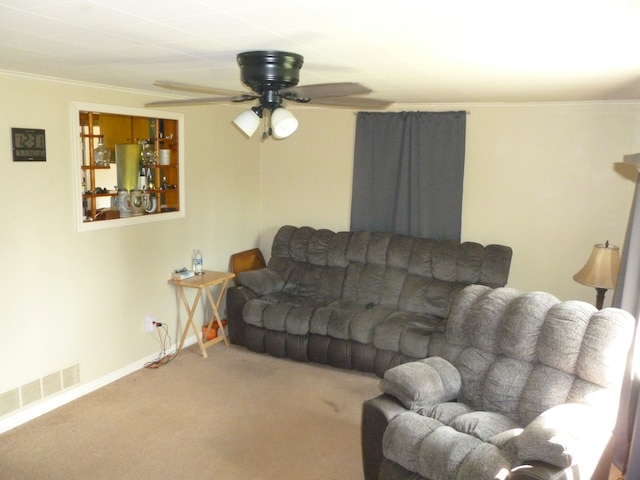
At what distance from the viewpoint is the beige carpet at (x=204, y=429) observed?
3049mm

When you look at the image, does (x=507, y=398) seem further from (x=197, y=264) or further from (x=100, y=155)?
Result: (x=100, y=155)

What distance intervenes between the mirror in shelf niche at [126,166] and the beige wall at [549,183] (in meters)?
2.26

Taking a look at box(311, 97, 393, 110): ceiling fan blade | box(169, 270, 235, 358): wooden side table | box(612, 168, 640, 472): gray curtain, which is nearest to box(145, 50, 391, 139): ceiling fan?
box(311, 97, 393, 110): ceiling fan blade

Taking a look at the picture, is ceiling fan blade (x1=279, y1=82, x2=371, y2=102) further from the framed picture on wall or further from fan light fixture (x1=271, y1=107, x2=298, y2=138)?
the framed picture on wall

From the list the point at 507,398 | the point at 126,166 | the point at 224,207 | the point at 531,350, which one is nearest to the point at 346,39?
the point at 531,350

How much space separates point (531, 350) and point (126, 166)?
11.2ft

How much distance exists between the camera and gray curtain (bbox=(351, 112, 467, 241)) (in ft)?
15.9

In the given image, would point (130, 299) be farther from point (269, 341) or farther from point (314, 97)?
point (314, 97)

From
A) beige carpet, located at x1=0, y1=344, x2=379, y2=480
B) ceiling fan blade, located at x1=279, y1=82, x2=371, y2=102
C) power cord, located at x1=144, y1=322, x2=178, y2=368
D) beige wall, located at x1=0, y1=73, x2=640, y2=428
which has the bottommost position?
beige carpet, located at x1=0, y1=344, x2=379, y2=480

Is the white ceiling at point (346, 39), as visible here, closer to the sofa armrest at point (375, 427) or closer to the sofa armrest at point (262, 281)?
the sofa armrest at point (375, 427)

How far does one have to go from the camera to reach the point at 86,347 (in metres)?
3.99

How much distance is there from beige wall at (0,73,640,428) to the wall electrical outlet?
0.14ft

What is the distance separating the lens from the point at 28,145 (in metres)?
3.41

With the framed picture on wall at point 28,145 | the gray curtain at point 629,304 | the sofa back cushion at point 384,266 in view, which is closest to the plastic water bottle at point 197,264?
the sofa back cushion at point 384,266
